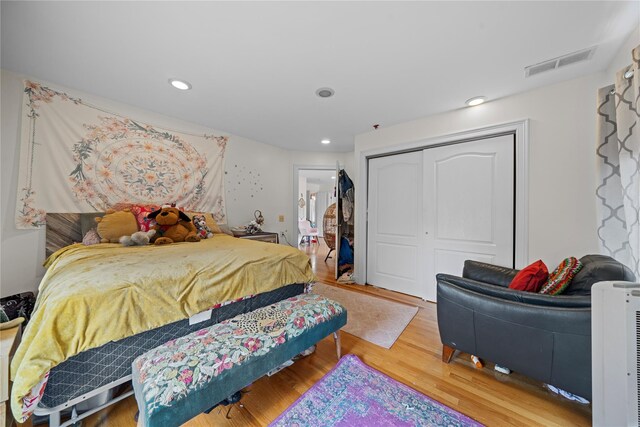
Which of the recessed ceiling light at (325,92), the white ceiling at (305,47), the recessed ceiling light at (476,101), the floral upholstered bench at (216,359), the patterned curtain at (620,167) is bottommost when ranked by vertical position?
the floral upholstered bench at (216,359)

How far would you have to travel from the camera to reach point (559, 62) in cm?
175

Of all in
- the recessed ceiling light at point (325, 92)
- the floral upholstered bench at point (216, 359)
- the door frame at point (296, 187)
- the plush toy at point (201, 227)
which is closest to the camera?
the floral upholstered bench at point (216, 359)

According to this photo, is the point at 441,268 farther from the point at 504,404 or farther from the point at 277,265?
the point at 277,265

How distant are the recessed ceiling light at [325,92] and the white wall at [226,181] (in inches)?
73.2

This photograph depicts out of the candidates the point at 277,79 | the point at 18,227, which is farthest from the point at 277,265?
the point at 18,227

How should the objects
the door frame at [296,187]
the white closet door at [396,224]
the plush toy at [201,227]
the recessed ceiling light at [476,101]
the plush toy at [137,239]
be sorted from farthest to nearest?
the door frame at [296,187] < the white closet door at [396,224] < the plush toy at [201,227] < the recessed ceiling light at [476,101] < the plush toy at [137,239]

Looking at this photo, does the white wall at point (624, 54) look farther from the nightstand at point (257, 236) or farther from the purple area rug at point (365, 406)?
the nightstand at point (257, 236)

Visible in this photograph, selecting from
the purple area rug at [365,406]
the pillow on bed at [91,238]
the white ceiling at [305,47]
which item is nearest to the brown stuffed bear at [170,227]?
the pillow on bed at [91,238]

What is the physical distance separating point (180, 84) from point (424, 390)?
10.5 feet

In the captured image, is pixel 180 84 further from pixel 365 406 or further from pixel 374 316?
pixel 374 316

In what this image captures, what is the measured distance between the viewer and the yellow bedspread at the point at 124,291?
0.92 meters

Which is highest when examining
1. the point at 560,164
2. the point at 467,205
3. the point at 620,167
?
the point at 560,164

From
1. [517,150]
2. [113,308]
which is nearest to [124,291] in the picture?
[113,308]

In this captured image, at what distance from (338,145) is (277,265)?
2882 mm
